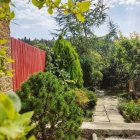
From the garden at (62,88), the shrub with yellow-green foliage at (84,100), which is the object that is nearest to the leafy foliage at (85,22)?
the garden at (62,88)

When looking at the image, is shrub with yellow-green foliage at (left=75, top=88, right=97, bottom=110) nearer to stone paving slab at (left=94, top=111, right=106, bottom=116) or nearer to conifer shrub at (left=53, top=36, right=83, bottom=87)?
stone paving slab at (left=94, top=111, right=106, bottom=116)

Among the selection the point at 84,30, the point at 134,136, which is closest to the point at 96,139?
the point at 134,136

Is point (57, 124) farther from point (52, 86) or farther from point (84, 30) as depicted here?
point (84, 30)

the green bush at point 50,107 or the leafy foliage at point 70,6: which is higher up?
the leafy foliage at point 70,6

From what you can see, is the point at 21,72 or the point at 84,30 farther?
the point at 84,30

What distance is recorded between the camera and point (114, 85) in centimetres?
2088

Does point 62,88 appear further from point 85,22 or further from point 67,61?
point 85,22

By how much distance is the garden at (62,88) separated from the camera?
61 centimetres

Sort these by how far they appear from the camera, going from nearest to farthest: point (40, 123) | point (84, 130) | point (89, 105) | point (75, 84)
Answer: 1. point (40, 123)
2. point (84, 130)
3. point (89, 105)
4. point (75, 84)

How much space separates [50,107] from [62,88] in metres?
0.53

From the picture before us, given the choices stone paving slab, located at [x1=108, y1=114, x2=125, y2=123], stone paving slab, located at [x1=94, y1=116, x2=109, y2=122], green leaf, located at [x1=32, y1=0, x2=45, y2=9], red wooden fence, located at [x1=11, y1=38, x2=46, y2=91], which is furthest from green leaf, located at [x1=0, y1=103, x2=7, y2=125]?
stone paving slab, located at [x1=94, y1=116, x2=109, y2=122]

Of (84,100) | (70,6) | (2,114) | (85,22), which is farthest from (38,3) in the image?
(85,22)

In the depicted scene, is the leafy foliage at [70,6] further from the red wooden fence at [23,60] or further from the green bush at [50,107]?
Result: the red wooden fence at [23,60]

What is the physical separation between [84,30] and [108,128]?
2136 cm
